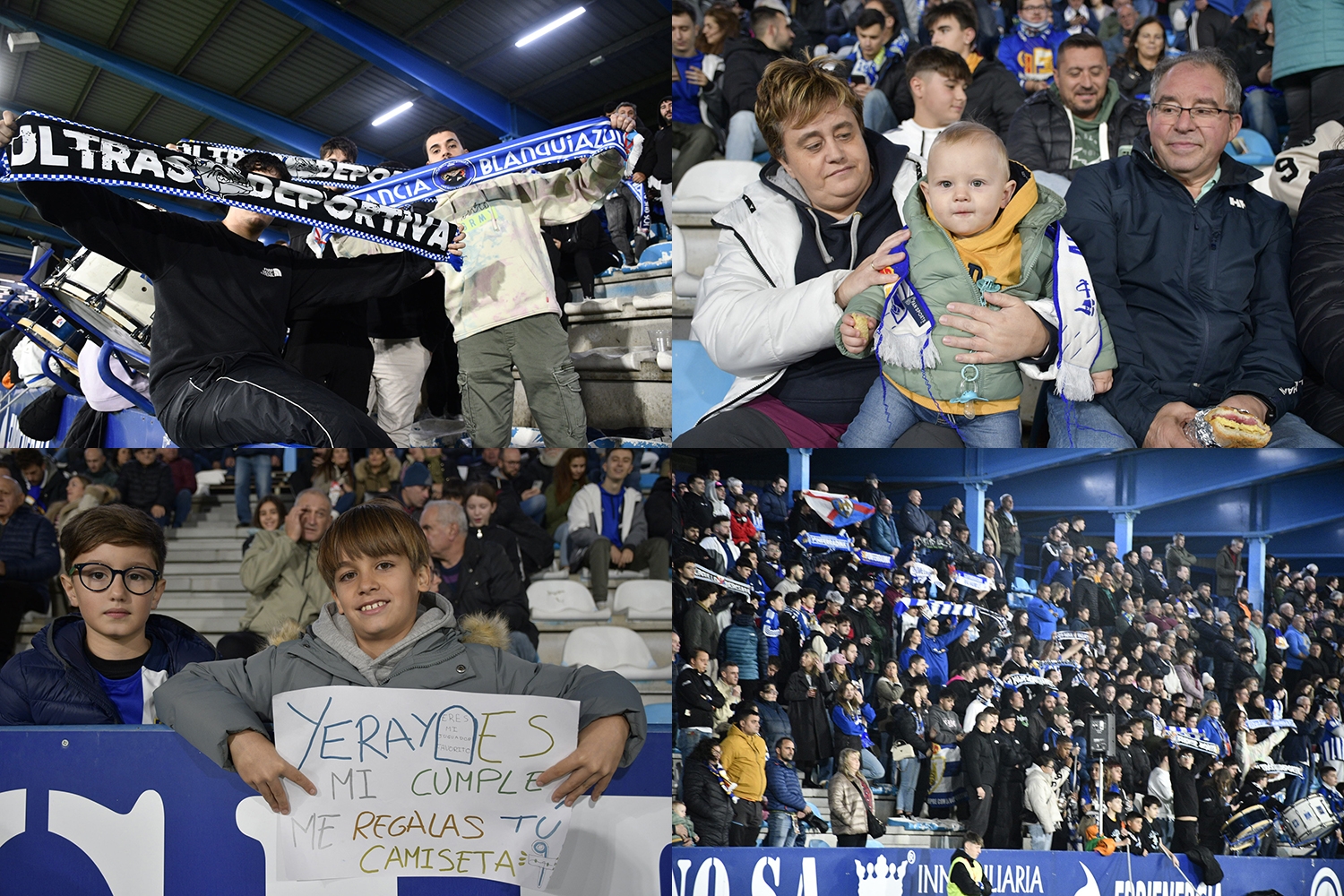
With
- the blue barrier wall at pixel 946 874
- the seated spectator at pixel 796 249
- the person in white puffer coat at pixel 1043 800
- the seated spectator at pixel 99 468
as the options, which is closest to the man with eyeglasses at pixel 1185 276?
A: the seated spectator at pixel 796 249

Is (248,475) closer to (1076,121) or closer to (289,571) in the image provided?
(289,571)

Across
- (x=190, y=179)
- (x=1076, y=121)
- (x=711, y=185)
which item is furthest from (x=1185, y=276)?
(x=190, y=179)

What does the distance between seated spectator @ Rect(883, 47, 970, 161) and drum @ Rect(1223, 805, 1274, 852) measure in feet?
6.94

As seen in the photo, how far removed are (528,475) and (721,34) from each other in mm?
1415

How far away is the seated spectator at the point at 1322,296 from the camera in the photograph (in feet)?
8.21

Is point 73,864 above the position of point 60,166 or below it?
below

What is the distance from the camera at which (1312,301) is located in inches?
99.7

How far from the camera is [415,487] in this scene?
2471mm

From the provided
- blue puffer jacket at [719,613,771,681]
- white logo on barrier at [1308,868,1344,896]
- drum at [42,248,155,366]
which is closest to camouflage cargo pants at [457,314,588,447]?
blue puffer jacket at [719,613,771,681]

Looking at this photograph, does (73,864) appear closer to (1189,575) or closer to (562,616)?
(562,616)

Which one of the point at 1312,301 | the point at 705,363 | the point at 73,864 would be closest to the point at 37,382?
the point at 73,864

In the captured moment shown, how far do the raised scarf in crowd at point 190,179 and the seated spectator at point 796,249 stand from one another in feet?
2.62

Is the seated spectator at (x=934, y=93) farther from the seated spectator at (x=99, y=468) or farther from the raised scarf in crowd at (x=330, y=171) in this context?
the seated spectator at (x=99, y=468)

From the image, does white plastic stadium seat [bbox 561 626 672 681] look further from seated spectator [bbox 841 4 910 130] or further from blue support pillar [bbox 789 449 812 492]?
seated spectator [bbox 841 4 910 130]
